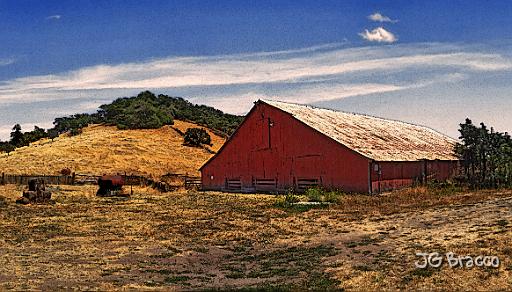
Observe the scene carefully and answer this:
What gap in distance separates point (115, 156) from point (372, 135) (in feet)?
107

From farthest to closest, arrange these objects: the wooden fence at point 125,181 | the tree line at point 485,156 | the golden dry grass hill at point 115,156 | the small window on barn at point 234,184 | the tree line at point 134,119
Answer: the tree line at point 134,119
the golden dry grass hill at point 115,156
the small window on barn at point 234,184
the wooden fence at point 125,181
the tree line at point 485,156

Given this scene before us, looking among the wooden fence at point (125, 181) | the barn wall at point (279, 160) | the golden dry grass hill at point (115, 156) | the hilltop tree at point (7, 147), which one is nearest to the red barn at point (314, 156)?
the barn wall at point (279, 160)

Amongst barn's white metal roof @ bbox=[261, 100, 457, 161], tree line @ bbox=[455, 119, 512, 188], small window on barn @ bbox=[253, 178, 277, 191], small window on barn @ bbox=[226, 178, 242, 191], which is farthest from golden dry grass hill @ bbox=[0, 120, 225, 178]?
tree line @ bbox=[455, 119, 512, 188]

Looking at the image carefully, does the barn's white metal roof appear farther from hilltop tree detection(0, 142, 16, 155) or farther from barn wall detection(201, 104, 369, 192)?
hilltop tree detection(0, 142, 16, 155)

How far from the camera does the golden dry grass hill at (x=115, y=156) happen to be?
53594 mm

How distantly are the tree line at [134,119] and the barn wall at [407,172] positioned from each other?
38.0m

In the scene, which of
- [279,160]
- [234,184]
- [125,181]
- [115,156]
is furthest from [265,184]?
[115,156]

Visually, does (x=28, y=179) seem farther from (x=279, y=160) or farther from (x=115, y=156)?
(x=115, y=156)

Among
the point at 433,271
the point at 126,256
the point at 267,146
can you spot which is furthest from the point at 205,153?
the point at 433,271

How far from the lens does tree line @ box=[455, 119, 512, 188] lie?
33.2 metres

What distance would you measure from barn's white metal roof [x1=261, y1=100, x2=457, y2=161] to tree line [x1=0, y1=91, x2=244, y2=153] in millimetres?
31225

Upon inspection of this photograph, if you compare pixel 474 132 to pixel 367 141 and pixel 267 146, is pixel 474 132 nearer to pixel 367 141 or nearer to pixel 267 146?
pixel 367 141

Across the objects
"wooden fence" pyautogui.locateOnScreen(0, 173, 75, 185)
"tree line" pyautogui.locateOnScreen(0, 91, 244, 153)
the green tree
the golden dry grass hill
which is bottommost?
"wooden fence" pyautogui.locateOnScreen(0, 173, 75, 185)

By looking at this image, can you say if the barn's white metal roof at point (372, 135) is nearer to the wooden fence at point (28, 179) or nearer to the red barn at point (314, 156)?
the red barn at point (314, 156)
